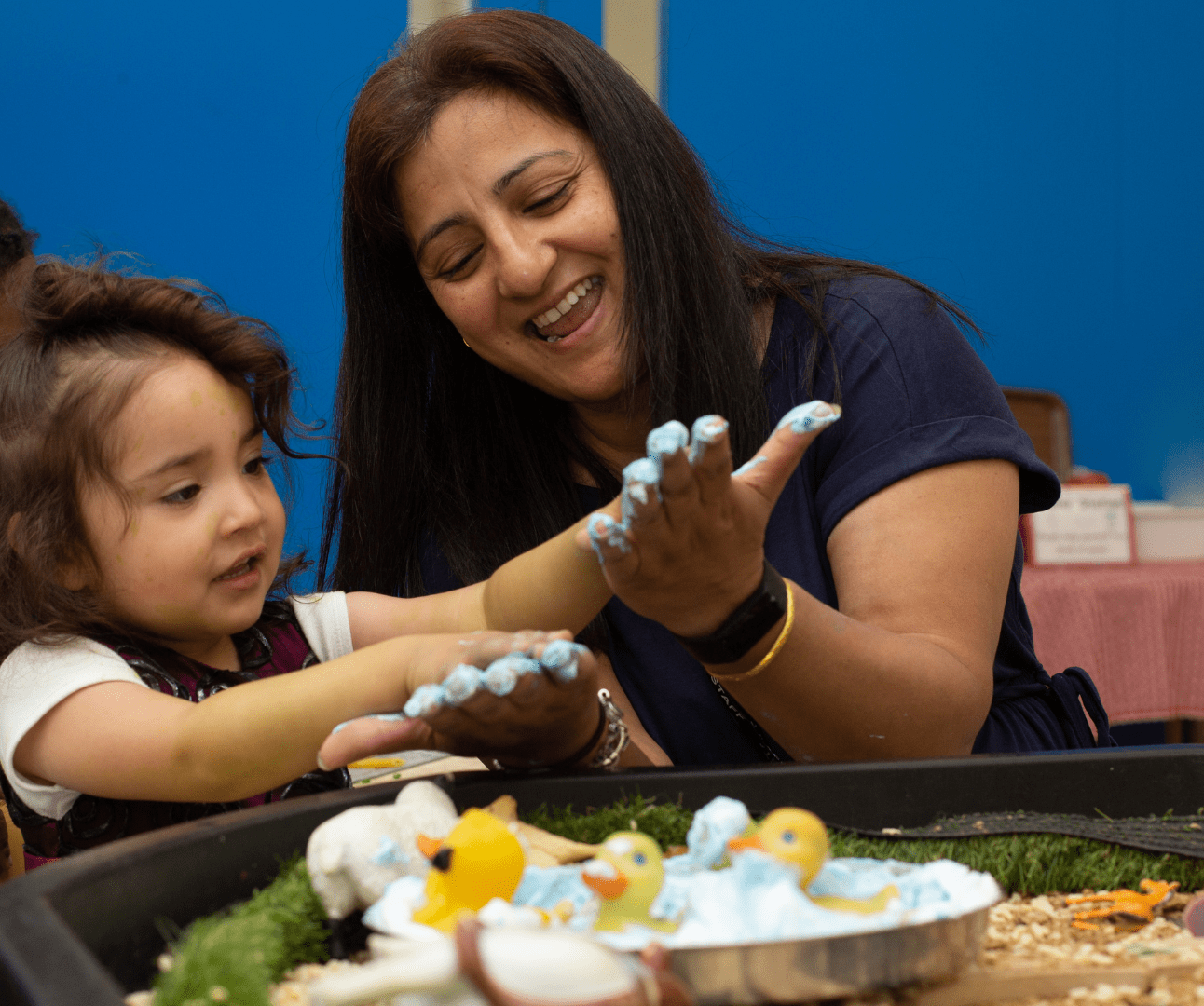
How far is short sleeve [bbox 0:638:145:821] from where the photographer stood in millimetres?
791

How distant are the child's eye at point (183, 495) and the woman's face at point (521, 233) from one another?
1.29 ft

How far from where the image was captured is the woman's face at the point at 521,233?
110cm

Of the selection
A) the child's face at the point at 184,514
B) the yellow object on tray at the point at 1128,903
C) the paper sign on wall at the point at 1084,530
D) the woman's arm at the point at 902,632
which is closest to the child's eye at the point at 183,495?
the child's face at the point at 184,514

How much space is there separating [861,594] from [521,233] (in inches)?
19.6

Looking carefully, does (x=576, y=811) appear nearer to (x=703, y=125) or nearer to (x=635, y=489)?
(x=635, y=489)

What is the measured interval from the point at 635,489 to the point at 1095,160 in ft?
11.3

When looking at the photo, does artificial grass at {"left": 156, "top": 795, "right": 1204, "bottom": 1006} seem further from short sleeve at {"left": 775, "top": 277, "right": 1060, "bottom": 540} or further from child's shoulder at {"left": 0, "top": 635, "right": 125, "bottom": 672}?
short sleeve at {"left": 775, "top": 277, "right": 1060, "bottom": 540}

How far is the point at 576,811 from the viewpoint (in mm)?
684

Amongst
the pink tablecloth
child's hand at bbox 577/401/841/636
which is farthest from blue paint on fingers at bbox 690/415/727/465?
the pink tablecloth

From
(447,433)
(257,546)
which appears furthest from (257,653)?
(447,433)

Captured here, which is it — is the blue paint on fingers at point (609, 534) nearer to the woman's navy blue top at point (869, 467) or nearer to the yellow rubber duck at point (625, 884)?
the yellow rubber duck at point (625, 884)

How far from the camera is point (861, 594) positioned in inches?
40.4

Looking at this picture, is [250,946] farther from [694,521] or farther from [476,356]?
[476,356]

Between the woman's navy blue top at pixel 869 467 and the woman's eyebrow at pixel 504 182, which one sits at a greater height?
the woman's eyebrow at pixel 504 182
